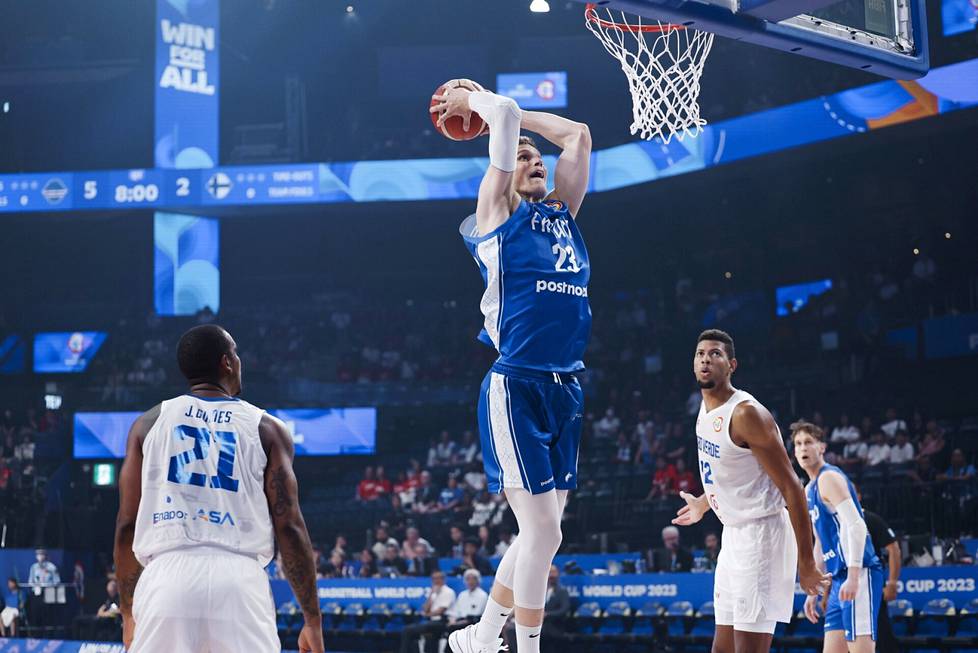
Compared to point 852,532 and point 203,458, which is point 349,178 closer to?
point 852,532

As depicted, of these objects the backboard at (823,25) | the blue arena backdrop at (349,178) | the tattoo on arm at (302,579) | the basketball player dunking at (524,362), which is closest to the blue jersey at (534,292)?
the basketball player dunking at (524,362)

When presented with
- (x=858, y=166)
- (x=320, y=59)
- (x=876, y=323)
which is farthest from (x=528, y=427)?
(x=320, y=59)

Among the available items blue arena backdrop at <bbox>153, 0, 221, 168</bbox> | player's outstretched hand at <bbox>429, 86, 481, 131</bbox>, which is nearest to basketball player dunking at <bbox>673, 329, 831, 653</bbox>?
player's outstretched hand at <bbox>429, 86, 481, 131</bbox>

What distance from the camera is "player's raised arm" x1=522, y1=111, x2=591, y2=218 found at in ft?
17.0

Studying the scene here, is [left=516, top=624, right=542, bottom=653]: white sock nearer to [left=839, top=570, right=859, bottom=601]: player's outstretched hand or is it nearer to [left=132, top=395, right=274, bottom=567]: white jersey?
[left=132, top=395, right=274, bottom=567]: white jersey

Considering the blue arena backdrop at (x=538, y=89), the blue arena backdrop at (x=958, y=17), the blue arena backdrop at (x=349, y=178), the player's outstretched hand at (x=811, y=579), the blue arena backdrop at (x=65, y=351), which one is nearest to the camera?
the player's outstretched hand at (x=811, y=579)

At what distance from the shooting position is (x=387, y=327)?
26.8 m

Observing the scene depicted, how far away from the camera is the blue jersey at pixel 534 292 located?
4.87 m

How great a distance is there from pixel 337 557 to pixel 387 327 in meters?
10.9

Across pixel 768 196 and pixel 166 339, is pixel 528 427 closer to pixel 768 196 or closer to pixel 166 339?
pixel 768 196

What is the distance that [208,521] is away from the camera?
12.0 feet

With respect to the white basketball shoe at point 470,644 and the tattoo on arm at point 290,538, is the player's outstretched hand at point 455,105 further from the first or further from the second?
the white basketball shoe at point 470,644

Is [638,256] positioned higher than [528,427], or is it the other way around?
[638,256]

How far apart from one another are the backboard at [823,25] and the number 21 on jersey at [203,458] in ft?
9.41
